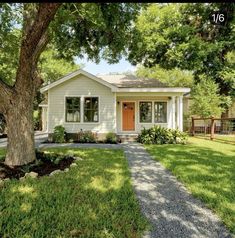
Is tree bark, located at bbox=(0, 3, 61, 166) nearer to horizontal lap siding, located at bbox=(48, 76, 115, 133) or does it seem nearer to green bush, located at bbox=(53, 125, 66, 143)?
green bush, located at bbox=(53, 125, 66, 143)

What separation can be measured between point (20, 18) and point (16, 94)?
719cm

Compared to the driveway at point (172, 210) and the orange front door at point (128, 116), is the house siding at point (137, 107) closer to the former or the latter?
the orange front door at point (128, 116)

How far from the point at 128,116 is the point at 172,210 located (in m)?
13.9

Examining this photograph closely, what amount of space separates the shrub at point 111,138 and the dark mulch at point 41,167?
675 cm

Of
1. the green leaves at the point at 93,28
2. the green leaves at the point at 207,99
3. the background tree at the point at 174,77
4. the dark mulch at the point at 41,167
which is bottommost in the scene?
the dark mulch at the point at 41,167

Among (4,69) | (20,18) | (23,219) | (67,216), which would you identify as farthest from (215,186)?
(4,69)

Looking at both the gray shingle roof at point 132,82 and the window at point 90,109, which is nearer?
the window at point 90,109

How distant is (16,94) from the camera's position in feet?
24.4

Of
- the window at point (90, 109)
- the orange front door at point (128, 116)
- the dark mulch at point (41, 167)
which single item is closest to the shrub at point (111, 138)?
the window at point (90, 109)

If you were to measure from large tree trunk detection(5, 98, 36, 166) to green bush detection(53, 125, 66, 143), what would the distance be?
25.9 ft

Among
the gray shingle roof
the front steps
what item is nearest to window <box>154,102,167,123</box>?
the gray shingle roof

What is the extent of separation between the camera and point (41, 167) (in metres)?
7.42

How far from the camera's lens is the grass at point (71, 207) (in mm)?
3649

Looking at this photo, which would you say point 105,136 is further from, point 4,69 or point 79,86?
point 4,69
